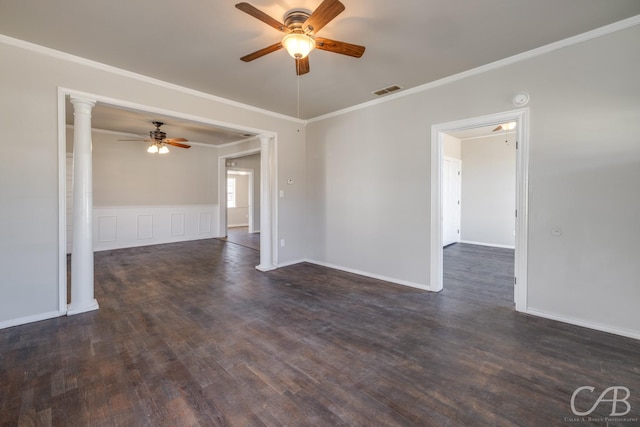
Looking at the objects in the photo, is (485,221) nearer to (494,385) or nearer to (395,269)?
(395,269)

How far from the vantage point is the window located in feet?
36.2

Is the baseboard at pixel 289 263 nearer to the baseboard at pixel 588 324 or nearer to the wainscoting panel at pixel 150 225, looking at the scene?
the baseboard at pixel 588 324

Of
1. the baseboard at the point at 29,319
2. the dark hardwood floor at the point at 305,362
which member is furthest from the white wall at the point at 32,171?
the dark hardwood floor at the point at 305,362

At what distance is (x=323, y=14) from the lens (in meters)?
1.87

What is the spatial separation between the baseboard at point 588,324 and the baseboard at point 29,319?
5016 mm

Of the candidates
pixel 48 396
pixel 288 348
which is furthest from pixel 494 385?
pixel 48 396

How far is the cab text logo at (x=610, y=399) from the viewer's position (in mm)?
1685

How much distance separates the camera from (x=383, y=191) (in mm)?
4238

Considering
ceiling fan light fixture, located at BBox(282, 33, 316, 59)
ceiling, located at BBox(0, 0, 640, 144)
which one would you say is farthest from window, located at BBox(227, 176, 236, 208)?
ceiling fan light fixture, located at BBox(282, 33, 316, 59)

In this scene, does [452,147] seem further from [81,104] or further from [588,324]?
[81,104]

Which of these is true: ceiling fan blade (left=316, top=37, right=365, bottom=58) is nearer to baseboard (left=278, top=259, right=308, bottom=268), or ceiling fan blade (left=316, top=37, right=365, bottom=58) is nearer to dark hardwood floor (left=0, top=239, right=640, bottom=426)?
dark hardwood floor (left=0, top=239, right=640, bottom=426)

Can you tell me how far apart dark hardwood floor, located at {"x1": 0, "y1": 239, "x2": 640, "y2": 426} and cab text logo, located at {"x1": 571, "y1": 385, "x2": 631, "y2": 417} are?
0.11 ft

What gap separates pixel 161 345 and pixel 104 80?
114 inches

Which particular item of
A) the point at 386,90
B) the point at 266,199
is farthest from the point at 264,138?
the point at 386,90
